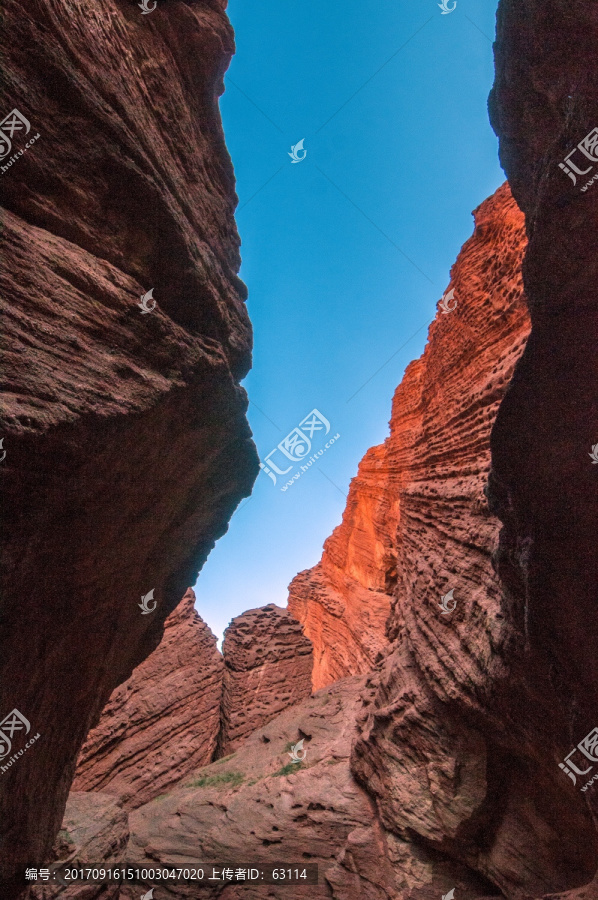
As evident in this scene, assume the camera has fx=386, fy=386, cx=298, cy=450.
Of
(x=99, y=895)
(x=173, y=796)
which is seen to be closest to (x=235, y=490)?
(x=99, y=895)

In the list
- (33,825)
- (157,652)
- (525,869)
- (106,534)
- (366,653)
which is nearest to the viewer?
(106,534)

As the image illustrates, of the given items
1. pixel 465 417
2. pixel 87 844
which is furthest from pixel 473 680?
pixel 87 844

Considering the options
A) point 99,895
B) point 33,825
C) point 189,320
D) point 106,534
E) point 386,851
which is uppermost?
point 189,320

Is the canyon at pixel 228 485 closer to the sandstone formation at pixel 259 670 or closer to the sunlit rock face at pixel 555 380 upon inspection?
the sunlit rock face at pixel 555 380

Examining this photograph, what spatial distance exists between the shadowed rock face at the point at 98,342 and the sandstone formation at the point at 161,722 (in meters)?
7.50

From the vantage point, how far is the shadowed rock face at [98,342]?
261cm

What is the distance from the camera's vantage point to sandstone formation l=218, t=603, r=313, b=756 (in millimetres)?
13422

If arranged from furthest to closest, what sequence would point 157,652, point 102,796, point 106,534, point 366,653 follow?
point 366,653 < point 157,652 < point 102,796 < point 106,534

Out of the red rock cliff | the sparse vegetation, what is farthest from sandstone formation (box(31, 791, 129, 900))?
the red rock cliff

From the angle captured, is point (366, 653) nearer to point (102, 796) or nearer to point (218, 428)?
point (102, 796)

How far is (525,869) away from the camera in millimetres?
4809

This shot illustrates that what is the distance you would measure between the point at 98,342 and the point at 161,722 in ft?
44.4

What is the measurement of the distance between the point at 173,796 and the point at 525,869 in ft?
29.1

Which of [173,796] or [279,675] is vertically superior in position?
[279,675]
